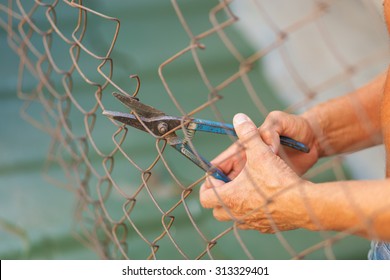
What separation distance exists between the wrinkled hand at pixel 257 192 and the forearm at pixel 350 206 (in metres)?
0.04

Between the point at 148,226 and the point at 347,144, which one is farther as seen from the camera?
the point at 148,226

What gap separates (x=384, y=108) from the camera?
166cm

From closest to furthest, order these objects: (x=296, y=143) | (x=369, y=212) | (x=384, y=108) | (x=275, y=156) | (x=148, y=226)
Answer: (x=369, y=212), (x=275, y=156), (x=384, y=108), (x=296, y=143), (x=148, y=226)

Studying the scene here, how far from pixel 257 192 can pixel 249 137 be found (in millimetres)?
170

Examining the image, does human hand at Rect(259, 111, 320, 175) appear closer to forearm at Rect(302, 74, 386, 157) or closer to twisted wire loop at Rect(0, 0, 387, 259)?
forearm at Rect(302, 74, 386, 157)

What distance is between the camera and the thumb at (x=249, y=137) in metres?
1.58

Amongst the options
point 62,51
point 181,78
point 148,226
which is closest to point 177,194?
point 148,226

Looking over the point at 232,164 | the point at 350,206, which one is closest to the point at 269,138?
the point at 232,164

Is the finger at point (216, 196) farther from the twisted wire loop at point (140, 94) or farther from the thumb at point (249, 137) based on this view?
the twisted wire loop at point (140, 94)

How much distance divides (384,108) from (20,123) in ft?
6.21

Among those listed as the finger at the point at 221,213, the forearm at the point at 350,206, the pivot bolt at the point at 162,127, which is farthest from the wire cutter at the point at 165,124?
the forearm at the point at 350,206

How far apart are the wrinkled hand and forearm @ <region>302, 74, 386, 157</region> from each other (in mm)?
367

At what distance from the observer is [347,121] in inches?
77.3
